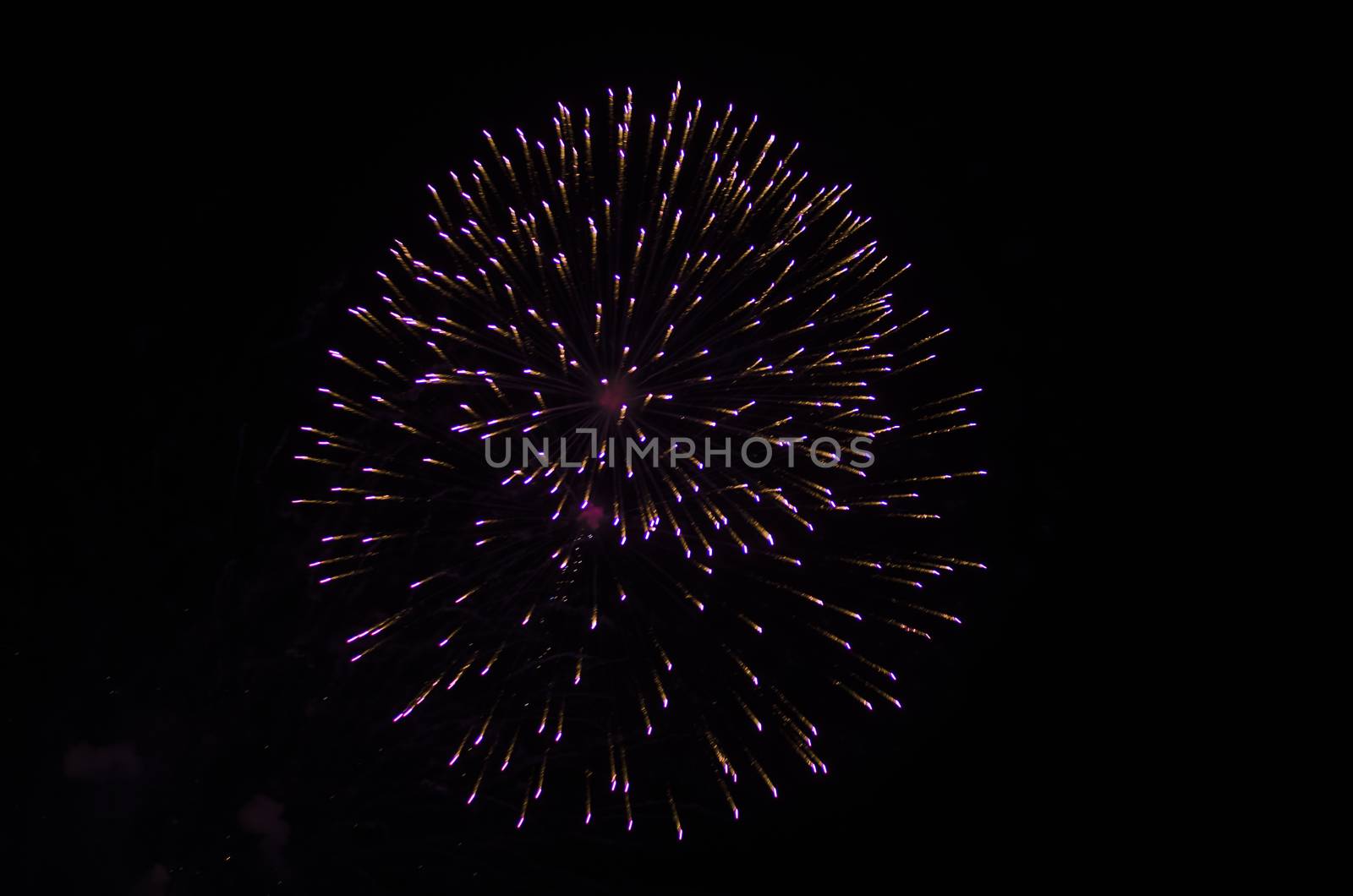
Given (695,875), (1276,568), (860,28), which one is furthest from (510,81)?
(1276,568)

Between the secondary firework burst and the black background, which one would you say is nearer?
the secondary firework burst

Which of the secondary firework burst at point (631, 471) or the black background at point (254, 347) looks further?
the black background at point (254, 347)

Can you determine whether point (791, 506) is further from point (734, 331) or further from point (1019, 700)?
point (1019, 700)

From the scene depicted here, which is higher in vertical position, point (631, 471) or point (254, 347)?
point (254, 347)
